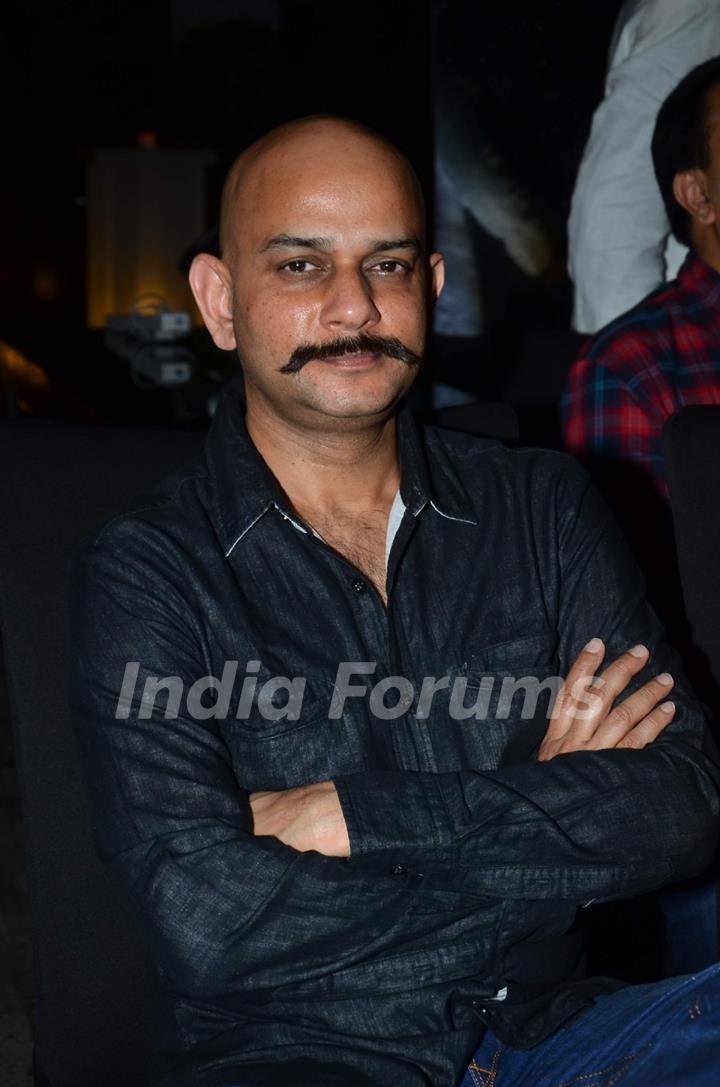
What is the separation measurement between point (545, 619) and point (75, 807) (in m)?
0.55

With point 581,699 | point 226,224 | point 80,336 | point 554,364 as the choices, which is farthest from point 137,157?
point 581,699

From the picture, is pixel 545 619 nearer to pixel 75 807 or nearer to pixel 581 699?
pixel 581 699

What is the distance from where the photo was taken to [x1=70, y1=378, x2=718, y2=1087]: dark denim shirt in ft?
4.35

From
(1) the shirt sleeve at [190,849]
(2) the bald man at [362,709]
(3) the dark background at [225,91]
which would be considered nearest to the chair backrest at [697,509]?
(2) the bald man at [362,709]

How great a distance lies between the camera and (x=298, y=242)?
158cm

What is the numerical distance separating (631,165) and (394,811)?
262cm

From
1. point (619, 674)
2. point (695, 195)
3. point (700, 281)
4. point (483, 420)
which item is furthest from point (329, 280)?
point (695, 195)

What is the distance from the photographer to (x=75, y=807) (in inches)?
60.5

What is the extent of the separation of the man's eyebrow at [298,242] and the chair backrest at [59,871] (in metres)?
0.40

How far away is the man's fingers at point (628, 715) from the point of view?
150 centimetres

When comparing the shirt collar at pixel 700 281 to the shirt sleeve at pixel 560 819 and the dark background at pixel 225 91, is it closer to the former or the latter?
the shirt sleeve at pixel 560 819

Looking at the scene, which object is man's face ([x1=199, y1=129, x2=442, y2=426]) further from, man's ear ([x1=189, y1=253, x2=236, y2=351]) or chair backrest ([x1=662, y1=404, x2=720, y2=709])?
chair backrest ([x1=662, y1=404, x2=720, y2=709])

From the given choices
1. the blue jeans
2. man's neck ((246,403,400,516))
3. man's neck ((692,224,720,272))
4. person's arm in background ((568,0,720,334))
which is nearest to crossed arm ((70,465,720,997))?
the blue jeans

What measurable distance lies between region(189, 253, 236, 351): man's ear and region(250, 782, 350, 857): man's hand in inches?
22.6
